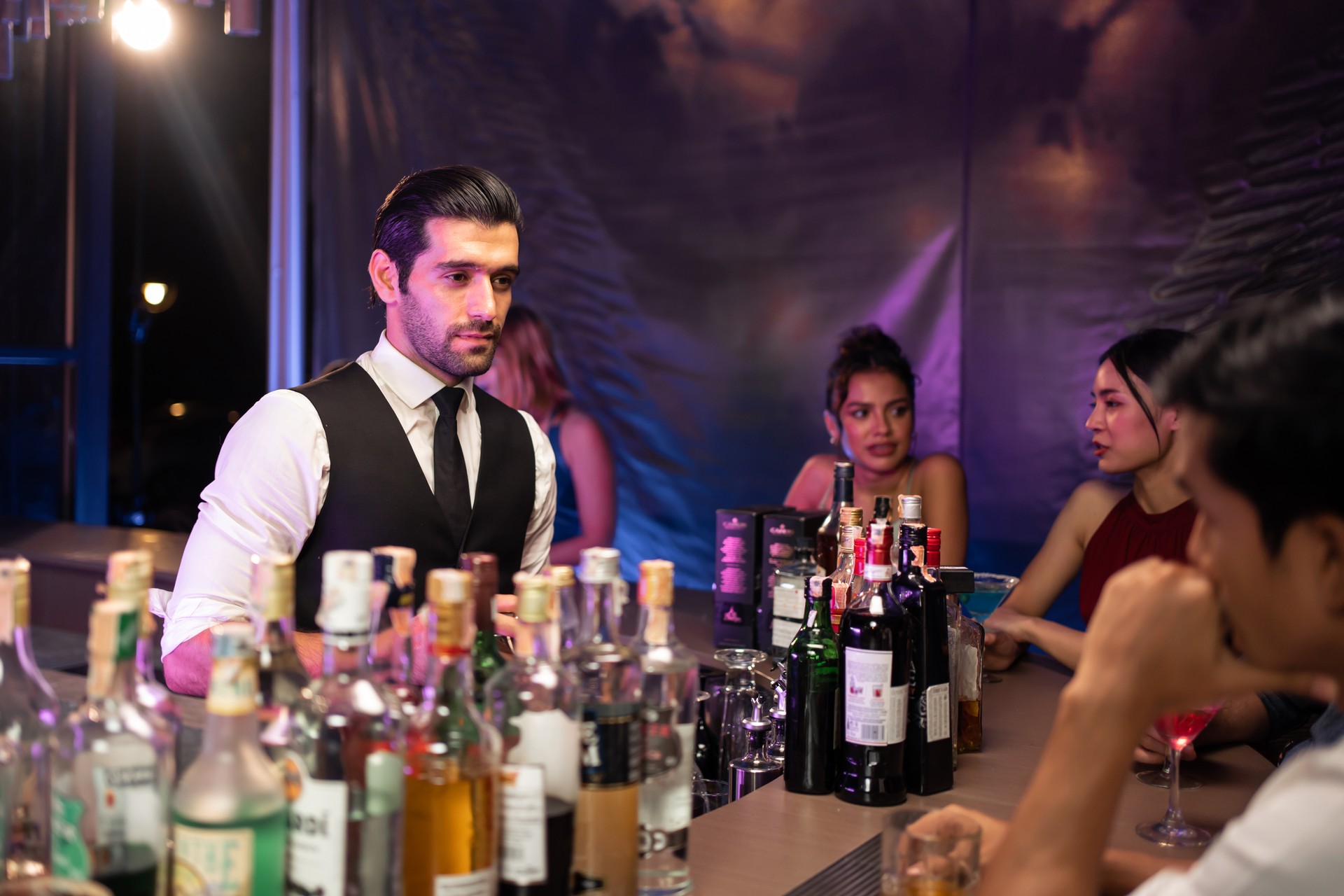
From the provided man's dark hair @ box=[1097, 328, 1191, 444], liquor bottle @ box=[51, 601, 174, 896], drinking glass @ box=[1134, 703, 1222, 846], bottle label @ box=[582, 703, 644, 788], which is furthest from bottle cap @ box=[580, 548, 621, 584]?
man's dark hair @ box=[1097, 328, 1191, 444]

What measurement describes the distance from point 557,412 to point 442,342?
2.41 metres

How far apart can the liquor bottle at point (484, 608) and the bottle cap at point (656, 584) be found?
13 cm

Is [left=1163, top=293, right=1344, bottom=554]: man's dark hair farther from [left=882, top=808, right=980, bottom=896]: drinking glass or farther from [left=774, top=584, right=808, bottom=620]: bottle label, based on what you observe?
[left=774, top=584, right=808, bottom=620]: bottle label

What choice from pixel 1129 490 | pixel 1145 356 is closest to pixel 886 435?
pixel 1129 490

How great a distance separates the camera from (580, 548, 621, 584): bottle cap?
92cm

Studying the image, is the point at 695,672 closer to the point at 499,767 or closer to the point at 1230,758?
the point at 499,767

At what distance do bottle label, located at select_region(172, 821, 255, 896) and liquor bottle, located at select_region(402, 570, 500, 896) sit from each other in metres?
0.12

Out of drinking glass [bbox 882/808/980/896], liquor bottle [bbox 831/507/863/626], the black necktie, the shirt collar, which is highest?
the shirt collar

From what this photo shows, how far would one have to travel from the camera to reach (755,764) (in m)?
1.56

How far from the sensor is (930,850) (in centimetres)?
98

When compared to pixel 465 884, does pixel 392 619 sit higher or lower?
higher

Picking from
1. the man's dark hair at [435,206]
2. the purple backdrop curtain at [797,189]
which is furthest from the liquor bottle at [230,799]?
the purple backdrop curtain at [797,189]

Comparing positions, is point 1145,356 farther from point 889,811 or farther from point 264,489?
point 264,489

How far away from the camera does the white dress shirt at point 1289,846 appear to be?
2.64 feet
